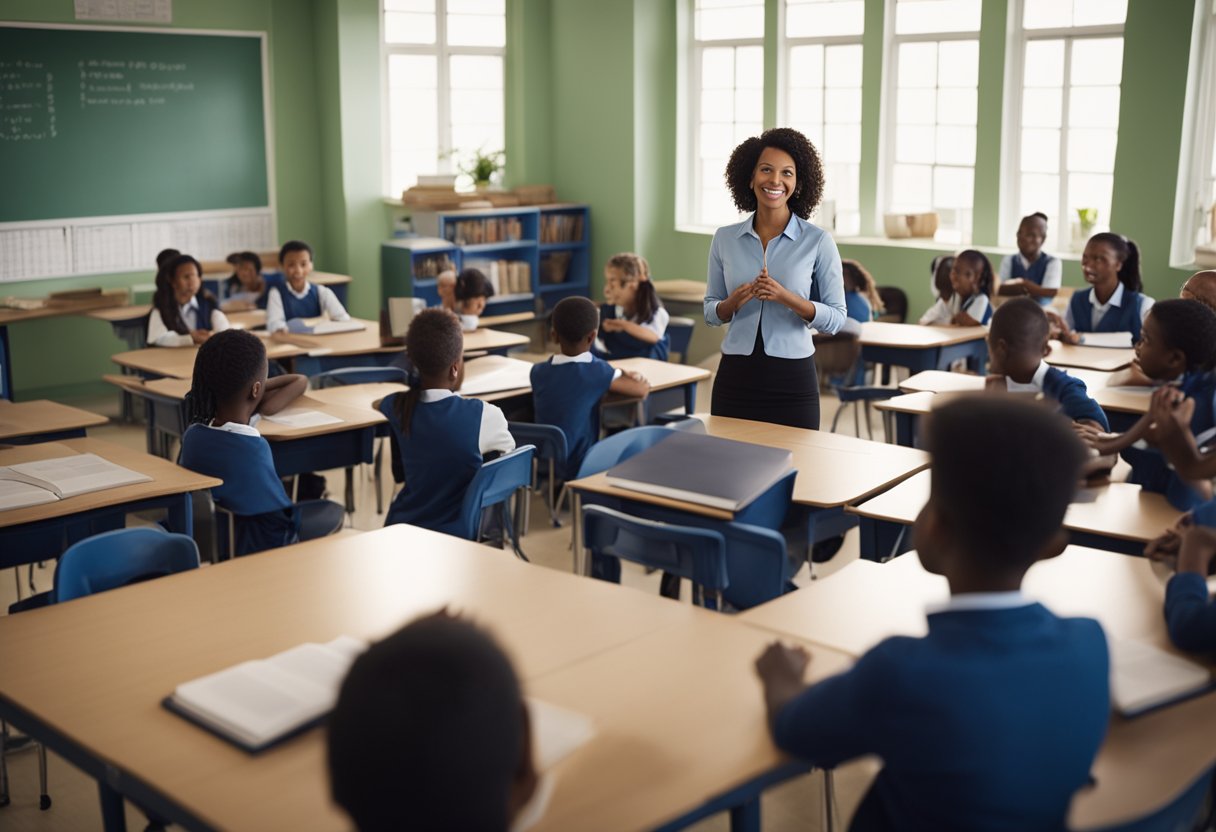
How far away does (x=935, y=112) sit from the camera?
8758mm

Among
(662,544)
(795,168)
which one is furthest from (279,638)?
(795,168)

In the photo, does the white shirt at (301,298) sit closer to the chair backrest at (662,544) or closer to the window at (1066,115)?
the chair backrest at (662,544)

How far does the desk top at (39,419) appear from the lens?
4.22 m

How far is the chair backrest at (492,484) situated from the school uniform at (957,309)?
11.2ft

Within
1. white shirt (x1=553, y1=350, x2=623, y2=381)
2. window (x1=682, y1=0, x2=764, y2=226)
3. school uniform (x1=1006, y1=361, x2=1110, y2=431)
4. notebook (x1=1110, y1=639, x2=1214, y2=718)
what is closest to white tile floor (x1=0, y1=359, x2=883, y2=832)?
notebook (x1=1110, y1=639, x2=1214, y2=718)

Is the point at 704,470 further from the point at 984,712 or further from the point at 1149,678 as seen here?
the point at 984,712

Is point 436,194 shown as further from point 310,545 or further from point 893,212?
point 310,545

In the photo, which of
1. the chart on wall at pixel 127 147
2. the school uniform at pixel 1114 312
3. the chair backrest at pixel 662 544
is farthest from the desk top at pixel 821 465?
the chart on wall at pixel 127 147

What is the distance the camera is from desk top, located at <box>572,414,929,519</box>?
10.5 ft

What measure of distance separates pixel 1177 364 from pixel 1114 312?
8.77 ft

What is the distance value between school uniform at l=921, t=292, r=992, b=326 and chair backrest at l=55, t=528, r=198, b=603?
15.1 feet

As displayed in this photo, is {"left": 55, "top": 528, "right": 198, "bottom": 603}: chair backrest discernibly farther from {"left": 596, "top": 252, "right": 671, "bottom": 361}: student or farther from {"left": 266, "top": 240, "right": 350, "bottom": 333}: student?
{"left": 266, "top": 240, "right": 350, "bottom": 333}: student

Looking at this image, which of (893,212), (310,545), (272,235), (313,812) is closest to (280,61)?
(272,235)

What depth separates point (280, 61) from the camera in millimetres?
9070
